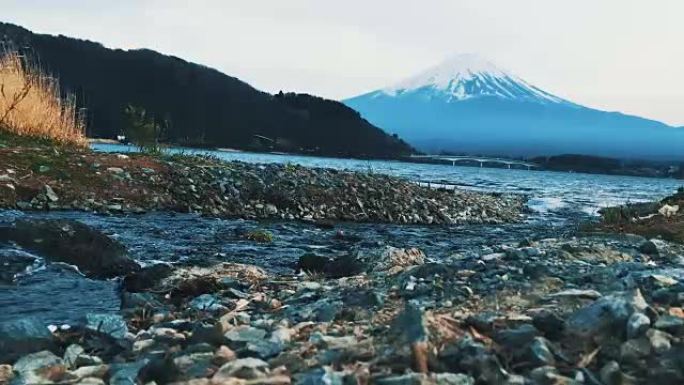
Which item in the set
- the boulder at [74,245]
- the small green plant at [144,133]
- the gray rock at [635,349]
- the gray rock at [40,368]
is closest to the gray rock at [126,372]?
the gray rock at [40,368]

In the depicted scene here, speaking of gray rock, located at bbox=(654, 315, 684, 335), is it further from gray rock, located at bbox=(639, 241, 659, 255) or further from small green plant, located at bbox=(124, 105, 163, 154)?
small green plant, located at bbox=(124, 105, 163, 154)

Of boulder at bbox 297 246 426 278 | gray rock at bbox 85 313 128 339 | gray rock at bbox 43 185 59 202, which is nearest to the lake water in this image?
gray rock at bbox 43 185 59 202

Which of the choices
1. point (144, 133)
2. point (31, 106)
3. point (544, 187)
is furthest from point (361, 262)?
point (544, 187)

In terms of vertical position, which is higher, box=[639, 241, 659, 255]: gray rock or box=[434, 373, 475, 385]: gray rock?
box=[639, 241, 659, 255]: gray rock

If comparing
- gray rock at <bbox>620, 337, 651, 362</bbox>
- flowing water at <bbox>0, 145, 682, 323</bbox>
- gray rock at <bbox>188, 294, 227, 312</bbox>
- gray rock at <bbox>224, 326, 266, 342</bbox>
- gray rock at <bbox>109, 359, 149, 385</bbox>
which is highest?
gray rock at <bbox>620, 337, 651, 362</bbox>

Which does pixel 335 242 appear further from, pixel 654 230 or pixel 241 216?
pixel 654 230

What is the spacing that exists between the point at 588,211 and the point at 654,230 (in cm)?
1725

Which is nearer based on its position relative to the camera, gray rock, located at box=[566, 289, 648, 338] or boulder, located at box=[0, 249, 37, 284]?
gray rock, located at box=[566, 289, 648, 338]

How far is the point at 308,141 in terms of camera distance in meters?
104

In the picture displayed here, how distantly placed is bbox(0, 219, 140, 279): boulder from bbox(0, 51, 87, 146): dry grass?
32.6 ft

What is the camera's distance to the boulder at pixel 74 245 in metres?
8.23

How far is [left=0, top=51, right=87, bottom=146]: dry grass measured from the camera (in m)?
17.9

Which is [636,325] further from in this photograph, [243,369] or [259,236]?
[259,236]

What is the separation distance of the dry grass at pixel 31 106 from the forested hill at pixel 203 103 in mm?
71391
